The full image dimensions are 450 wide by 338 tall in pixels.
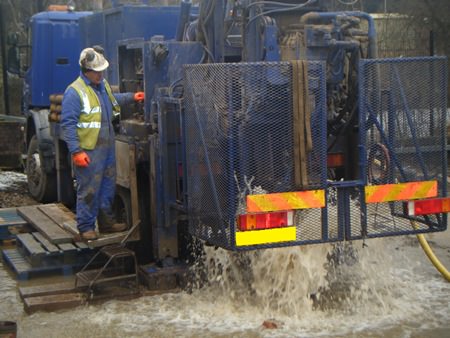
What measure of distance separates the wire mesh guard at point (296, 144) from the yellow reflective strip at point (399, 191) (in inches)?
2.6

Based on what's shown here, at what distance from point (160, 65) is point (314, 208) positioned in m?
2.16

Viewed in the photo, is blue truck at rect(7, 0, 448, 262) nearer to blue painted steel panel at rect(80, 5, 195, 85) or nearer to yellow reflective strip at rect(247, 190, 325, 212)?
yellow reflective strip at rect(247, 190, 325, 212)

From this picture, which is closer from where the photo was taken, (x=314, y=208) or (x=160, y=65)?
(x=314, y=208)

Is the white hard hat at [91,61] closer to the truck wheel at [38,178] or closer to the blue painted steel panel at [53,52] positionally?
the blue painted steel panel at [53,52]

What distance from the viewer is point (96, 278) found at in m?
6.37

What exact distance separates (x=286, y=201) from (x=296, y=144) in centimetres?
43

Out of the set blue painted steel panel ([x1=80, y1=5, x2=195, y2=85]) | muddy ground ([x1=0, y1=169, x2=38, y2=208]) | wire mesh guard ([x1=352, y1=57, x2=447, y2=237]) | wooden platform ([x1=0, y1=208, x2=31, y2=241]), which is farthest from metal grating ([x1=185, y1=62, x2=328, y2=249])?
muddy ground ([x1=0, y1=169, x2=38, y2=208])

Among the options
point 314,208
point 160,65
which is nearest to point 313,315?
point 314,208

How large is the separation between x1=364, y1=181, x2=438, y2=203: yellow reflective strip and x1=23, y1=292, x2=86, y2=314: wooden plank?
8.47ft

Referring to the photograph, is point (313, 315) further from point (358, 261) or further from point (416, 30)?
point (416, 30)

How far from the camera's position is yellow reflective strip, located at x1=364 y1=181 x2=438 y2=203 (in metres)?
5.76

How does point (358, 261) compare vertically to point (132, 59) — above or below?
below

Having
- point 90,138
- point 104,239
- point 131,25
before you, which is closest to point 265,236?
point 104,239

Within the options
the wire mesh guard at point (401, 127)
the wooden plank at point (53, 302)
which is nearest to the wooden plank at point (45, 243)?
the wooden plank at point (53, 302)
